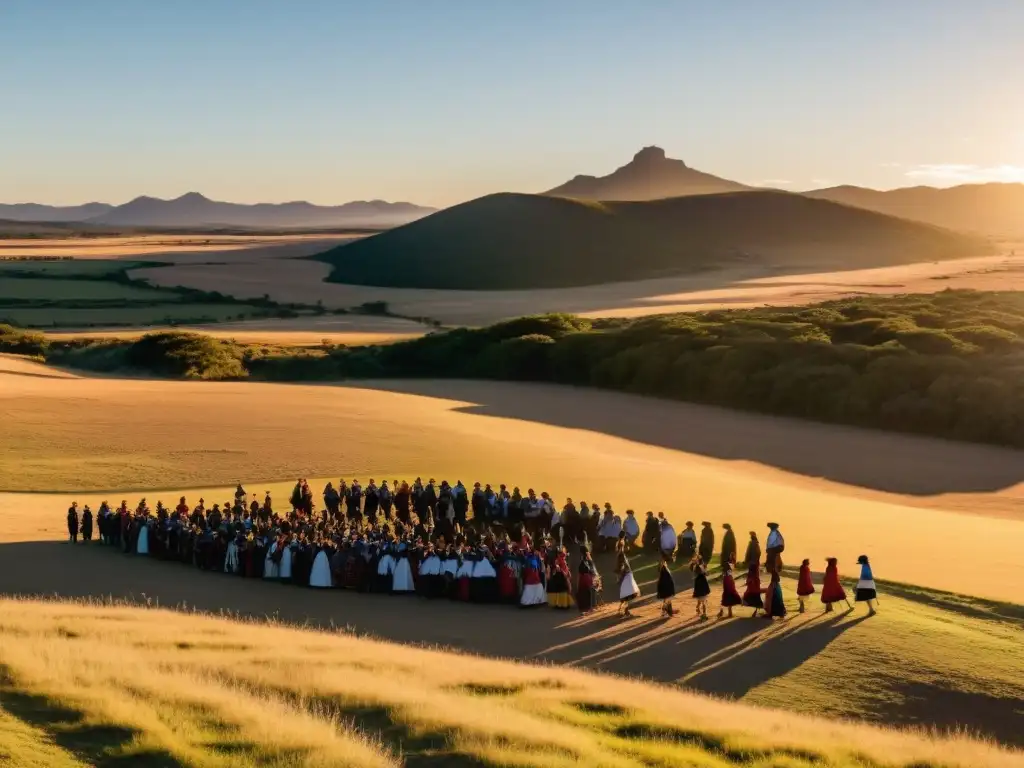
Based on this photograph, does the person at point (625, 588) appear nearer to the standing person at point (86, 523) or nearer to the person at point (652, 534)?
the person at point (652, 534)

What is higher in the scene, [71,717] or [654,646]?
[71,717]

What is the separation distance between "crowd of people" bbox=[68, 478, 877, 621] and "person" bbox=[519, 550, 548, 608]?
0.07 ft

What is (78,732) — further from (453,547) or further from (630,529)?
(630,529)

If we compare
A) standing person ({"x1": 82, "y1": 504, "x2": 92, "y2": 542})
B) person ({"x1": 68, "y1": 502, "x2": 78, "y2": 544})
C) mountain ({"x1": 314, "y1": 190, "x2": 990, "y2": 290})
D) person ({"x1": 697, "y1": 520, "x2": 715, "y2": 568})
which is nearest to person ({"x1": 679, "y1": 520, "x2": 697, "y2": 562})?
person ({"x1": 697, "y1": 520, "x2": 715, "y2": 568})

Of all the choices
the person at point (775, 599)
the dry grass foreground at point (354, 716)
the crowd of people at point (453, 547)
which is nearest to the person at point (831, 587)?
the crowd of people at point (453, 547)

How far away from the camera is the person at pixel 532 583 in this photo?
20.0 meters

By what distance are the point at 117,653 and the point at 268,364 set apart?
4847cm

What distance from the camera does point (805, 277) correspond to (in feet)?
418

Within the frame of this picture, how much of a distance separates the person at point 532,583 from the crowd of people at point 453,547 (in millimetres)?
22

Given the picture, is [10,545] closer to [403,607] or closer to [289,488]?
[289,488]

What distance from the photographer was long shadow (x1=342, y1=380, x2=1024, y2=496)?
36094 millimetres

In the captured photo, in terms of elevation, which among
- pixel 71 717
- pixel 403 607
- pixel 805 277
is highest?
pixel 805 277

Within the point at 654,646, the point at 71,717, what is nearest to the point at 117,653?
the point at 71,717

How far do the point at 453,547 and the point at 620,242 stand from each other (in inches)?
5182
